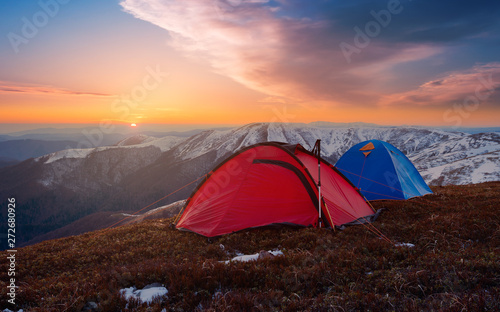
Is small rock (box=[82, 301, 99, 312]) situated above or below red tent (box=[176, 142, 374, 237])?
below

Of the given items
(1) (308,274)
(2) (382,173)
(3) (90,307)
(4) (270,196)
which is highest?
(2) (382,173)

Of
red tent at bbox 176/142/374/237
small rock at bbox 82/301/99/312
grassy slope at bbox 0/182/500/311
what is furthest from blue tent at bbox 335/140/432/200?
small rock at bbox 82/301/99/312

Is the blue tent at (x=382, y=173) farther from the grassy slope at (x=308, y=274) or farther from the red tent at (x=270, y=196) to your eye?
the grassy slope at (x=308, y=274)

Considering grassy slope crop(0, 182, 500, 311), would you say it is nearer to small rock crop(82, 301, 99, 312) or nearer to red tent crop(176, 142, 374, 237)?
small rock crop(82, 301, 99, 312)

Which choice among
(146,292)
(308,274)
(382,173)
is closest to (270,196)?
(308,274)

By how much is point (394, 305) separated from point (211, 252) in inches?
230

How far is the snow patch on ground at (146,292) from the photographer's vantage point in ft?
15.4

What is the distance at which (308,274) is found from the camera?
16.8 ft

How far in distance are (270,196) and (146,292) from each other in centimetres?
632

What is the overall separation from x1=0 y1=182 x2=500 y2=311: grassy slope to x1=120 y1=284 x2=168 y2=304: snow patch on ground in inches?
6.2

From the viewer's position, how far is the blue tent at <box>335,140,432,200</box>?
49.0 feet

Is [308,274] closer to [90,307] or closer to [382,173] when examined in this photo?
[90,307]

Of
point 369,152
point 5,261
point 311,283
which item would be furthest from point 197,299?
point 369,152

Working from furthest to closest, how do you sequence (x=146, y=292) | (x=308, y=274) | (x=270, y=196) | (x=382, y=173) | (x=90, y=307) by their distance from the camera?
(x=382, y=173), (x=270, y=196), (x=308, y=274), (x=146, y=292), (x=90, y=307)
